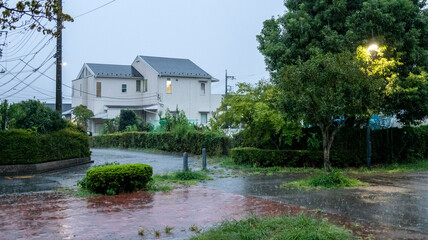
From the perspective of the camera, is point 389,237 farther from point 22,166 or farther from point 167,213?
point 22,166

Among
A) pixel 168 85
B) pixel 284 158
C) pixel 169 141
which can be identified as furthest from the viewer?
pixel 168 85

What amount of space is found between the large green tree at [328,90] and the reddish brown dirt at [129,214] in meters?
3.61

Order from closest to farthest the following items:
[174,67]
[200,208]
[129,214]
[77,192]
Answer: [129,214] < [200,208] < [77,192] < [174,67]

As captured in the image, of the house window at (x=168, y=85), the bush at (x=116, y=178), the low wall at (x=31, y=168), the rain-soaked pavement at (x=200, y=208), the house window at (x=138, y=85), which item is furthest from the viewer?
the house window at (x=138, y=85)

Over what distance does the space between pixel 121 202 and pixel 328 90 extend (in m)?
6.78

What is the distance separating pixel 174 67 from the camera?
46719 millimetres

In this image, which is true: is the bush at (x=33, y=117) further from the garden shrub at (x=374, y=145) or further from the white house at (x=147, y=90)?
the white house at (x=147, y=90)

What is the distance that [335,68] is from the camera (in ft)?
40.5

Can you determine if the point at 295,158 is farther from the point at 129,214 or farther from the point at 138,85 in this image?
the point at 138,85

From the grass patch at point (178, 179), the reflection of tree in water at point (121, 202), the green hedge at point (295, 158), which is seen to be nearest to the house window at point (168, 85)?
the green hedge at point (295, 158)

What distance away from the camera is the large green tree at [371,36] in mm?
17547

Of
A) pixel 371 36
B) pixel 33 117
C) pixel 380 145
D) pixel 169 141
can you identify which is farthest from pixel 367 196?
pixel 169 141

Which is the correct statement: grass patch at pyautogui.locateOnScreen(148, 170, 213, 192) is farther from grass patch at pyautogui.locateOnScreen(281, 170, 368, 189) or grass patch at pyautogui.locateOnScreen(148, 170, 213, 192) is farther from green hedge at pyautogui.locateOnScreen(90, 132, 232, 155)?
green hedge at pyautogui.locateOnScreen(90, 132, 232, 155)

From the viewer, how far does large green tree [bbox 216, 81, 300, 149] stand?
17.2 meters
